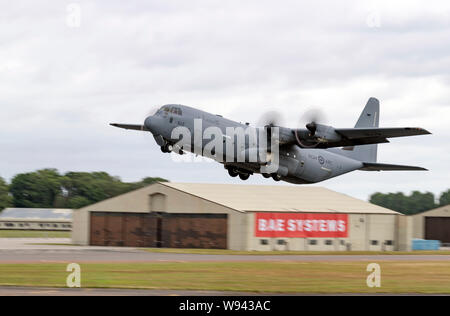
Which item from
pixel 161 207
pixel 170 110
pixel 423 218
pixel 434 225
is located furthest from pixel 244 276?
pixel 423 218

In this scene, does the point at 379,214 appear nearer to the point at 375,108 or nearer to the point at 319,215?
the point at 319,215

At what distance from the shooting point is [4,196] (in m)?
162

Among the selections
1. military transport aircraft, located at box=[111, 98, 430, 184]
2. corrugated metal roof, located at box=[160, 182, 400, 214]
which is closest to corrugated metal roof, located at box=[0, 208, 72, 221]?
corrugated metal roof, located at box=[160, 182, 400, 214]

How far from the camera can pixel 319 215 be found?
3051 inches

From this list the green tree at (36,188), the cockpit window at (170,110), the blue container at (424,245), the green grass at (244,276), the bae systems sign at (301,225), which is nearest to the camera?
the green grass at (244,276)

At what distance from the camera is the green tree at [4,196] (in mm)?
161250

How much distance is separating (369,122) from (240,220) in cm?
2168

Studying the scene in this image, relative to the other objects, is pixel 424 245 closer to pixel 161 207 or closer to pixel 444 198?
Result: pixel 161 207

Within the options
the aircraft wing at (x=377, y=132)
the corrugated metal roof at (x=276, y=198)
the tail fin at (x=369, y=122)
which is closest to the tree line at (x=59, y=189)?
the corrugated metal roof at (x=276, y=198)

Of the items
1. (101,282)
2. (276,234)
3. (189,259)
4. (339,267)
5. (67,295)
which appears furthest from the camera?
(276,234)

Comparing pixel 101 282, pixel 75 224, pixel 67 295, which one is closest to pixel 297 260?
pixel 101 282

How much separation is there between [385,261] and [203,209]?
22.2 metres

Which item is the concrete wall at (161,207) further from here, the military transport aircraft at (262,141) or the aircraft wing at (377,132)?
the aircraft wing at (377,132)

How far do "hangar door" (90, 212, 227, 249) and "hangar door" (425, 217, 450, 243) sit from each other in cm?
3851
